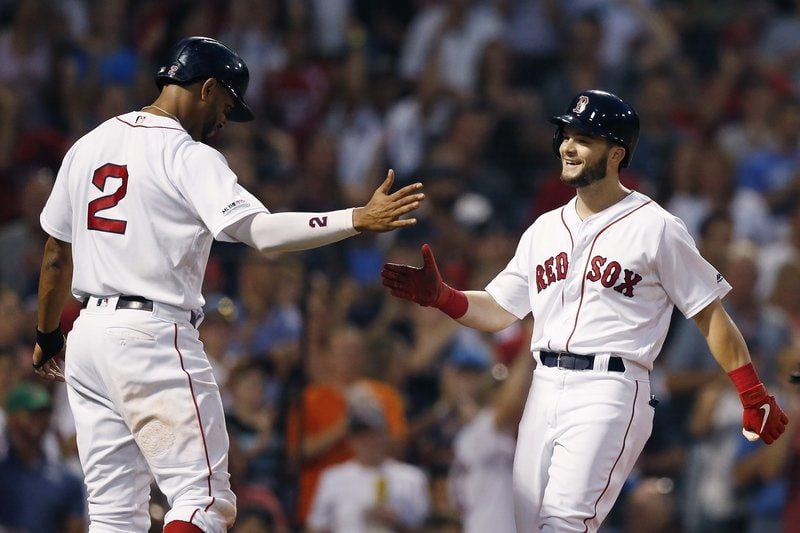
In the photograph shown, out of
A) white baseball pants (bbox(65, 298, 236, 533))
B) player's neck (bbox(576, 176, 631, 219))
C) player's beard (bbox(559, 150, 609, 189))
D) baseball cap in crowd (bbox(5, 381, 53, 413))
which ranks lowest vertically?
baseball cap in crowd (bbox(5, 381, 53, 413))

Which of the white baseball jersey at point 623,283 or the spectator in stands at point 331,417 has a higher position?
the white baseball jersey at point 623,283

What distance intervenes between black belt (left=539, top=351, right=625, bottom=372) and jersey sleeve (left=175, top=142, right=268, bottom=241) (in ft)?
4.10

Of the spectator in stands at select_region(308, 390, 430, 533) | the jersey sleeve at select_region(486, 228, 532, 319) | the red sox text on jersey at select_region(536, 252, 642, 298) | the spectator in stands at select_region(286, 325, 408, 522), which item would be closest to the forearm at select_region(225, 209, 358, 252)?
the red sox text on jersey at select_region(536, 252, 642, 298)

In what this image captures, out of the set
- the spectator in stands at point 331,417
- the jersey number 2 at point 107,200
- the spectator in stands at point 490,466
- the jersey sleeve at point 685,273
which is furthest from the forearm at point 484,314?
the spectator in stands at point 331,417

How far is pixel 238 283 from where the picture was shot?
9.50 metres

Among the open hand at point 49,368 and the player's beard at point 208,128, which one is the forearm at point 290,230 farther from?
the open hand at point 49,368

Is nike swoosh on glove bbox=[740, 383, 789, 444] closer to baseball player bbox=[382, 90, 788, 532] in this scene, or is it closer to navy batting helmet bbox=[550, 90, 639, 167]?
baseball player bbox=[382, 90, 788, 532]

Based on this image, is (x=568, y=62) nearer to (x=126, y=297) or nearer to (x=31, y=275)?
(x=31, y=275)

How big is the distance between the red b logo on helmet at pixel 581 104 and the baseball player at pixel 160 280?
91 centimetres

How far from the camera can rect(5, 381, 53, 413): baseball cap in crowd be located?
7.48 m

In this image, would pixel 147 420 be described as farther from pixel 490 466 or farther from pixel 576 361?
pixel 490 466

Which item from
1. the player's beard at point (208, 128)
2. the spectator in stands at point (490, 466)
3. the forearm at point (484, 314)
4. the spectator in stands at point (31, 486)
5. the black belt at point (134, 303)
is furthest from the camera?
the spectator in stands at point (490, 466)

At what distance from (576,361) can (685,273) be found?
1.68ft

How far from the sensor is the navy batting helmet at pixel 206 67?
197 inches
